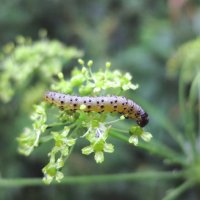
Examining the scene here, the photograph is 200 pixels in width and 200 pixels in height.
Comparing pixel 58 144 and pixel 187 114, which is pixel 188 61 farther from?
pixel 58 144

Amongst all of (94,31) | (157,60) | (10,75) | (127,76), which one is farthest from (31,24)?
(127,76)

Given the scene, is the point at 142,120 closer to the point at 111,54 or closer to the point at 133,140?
the point at 133,140

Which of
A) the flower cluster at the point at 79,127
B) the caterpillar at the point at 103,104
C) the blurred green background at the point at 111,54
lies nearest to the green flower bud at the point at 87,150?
the flower cluster at the point at 79,127

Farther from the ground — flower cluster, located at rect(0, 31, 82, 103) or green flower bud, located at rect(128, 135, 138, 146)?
flower cluster, located at rect(0, 31, 82, 103)

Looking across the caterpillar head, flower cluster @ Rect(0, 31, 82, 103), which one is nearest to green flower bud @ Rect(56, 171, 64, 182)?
the caterpillar head

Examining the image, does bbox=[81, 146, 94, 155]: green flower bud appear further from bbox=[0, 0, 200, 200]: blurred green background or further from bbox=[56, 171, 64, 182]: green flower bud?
bbox=[0, 0, 200, 200]: blurred green background

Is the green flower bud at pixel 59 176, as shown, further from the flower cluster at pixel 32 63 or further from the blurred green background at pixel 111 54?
the blurred green background at pixel 111 54

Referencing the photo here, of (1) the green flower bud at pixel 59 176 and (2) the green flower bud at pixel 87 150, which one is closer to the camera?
(2) the green flower bud at pixel 87 150

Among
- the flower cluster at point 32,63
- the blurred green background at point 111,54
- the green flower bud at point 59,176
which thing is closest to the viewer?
the green flower bud at point 59,176
